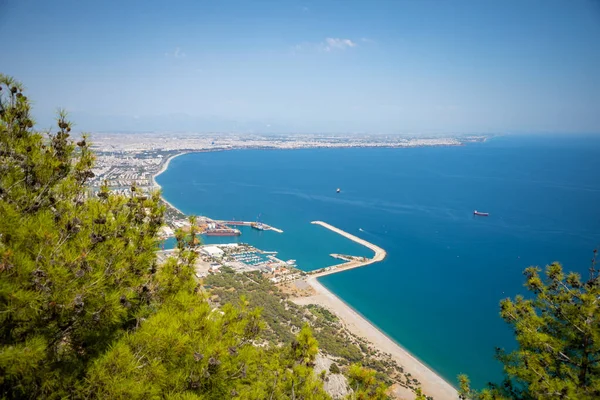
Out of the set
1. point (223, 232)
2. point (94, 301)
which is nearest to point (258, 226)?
point (223, 232)

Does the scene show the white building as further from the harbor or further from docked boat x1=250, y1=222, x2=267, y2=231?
docked boat x1=250, y1=222, x2=267, y2=231

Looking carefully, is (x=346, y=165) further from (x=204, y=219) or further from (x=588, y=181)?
(x=204, y=219)

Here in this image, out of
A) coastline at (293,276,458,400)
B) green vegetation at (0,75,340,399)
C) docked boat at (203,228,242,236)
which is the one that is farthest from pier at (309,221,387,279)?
green vegetation at (0,75,340,399)

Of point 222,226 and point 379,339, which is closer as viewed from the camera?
point 379,339

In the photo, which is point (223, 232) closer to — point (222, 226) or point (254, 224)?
point (222, 226)

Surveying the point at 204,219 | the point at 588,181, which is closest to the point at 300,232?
the point at 204,219

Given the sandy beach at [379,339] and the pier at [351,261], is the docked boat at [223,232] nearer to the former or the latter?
the pier at [351,261]
